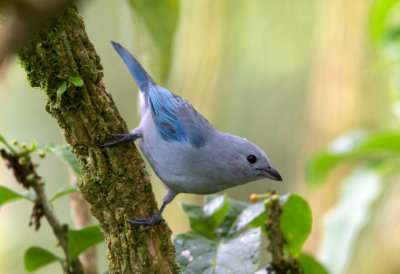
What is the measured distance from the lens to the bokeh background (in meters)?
4.34

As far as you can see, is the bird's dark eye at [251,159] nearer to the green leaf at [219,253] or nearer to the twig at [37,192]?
the green leaf at [219,253]

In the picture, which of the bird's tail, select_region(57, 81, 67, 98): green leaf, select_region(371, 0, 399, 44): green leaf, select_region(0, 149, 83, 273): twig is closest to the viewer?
select_region(57, 81, 67, 98): green leaf

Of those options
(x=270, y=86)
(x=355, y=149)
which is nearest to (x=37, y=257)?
(x=355, y=149)

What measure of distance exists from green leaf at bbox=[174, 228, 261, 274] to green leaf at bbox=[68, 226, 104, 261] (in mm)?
413

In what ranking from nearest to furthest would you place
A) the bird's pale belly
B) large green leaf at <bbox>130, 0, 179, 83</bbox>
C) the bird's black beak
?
large green leaf at <bbox>130, 0, 179, 83</bbox> < the bird's pale belly < the bird's black beak

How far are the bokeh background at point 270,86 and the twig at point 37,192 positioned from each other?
0.30 m

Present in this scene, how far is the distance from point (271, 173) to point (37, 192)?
4.89 feet

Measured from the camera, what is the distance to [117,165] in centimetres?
210

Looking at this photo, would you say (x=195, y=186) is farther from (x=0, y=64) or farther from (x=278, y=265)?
(x=0, y=64)

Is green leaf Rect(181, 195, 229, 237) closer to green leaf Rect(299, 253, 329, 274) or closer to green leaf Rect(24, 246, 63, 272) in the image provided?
green leaf Rect(299, 253, 329, 274)

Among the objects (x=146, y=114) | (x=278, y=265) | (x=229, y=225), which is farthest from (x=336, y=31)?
(x=278, y=265)

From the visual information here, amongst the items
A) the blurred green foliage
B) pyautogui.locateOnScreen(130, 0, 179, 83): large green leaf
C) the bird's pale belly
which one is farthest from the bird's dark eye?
pyautogui.locateOnScreen(130, 0, 179, 83): large green leaf

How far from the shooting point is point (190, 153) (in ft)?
10.0

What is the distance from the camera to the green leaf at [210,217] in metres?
2.55
